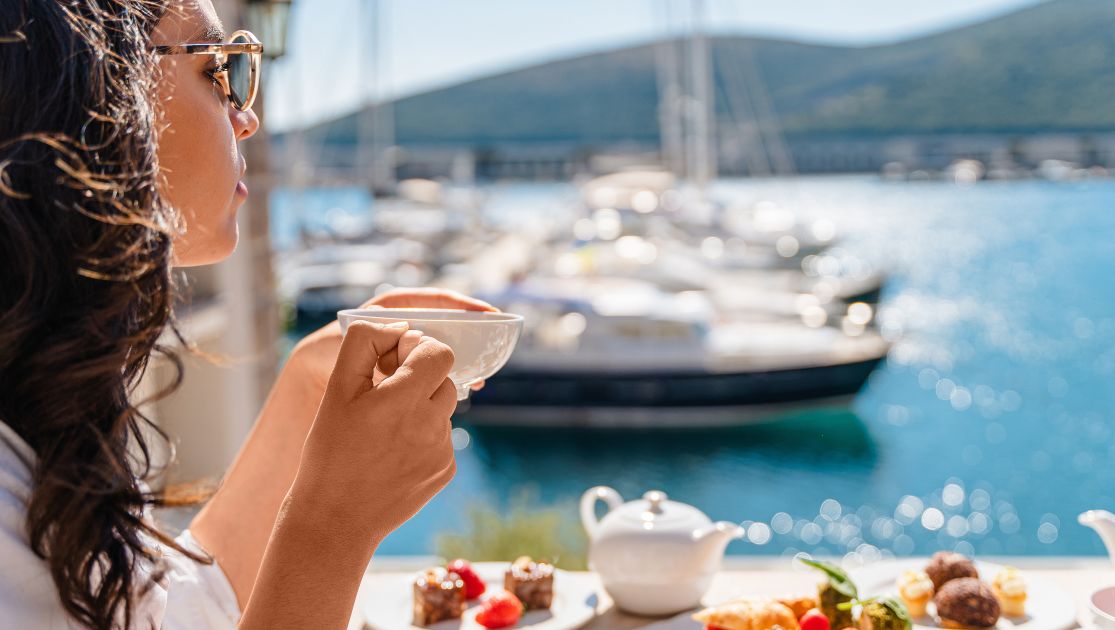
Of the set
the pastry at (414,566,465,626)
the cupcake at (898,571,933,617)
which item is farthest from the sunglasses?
the cupcake at (898,571,933,617)

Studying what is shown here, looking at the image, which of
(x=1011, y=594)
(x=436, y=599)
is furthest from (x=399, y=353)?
(x=1011, y=594)

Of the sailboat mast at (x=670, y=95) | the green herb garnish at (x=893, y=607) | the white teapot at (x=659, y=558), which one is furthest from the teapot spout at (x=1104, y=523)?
the sailboat mast at (x=670, y=95)

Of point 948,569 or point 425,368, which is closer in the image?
point 425,368

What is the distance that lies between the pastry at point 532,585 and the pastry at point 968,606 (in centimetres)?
43

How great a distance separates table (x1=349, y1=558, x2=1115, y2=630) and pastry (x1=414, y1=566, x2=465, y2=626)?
0.25 ft

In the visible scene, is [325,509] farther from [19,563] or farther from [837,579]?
[837,579]

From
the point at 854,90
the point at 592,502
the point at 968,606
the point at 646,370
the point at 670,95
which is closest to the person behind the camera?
the point at 968,606

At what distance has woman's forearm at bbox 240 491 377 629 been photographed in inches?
26.2

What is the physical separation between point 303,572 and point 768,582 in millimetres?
829

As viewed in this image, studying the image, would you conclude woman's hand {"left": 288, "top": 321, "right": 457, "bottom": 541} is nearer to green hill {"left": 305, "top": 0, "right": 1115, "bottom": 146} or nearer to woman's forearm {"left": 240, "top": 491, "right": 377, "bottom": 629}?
woman's forearm {"left": 240, "top": 491, "right": 377, "bottom": 629}

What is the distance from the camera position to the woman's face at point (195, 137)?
2.44 feet

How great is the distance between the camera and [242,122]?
0.86 metres

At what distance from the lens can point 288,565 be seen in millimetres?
668

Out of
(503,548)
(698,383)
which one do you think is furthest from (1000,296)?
(503,548)
